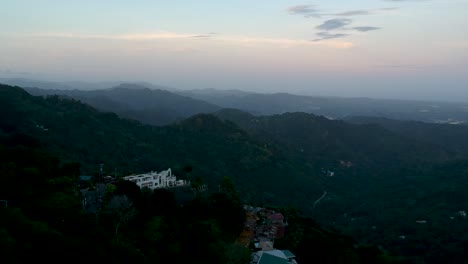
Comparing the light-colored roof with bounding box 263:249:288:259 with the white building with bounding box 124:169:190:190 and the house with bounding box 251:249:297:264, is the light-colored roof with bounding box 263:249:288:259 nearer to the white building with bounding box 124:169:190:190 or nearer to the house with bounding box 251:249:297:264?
the house with bounding box 251:249:297:264

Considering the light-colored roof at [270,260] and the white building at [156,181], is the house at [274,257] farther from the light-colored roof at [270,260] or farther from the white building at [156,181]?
the white building at [156,181]

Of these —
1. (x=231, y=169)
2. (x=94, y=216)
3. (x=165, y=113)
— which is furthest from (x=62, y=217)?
(x=165, y=113)

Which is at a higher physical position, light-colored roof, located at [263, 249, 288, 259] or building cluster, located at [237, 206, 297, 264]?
light-colored roof, located at [263, 249, 288, 259]

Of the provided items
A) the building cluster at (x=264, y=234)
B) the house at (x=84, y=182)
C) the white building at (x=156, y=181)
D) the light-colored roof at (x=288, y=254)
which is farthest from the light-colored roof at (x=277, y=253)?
the white building at (x=156, y=181)

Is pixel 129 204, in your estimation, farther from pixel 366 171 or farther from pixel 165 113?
pixel 165 113

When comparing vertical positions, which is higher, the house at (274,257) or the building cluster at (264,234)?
the house at (274,257)

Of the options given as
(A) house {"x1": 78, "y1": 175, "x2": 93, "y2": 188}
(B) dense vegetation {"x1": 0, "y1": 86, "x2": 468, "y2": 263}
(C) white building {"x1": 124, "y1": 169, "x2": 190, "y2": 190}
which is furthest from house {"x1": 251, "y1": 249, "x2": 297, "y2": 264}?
(C) white building {"x1": 124, "y1": 169, "x2": 190, "y2": 190}
